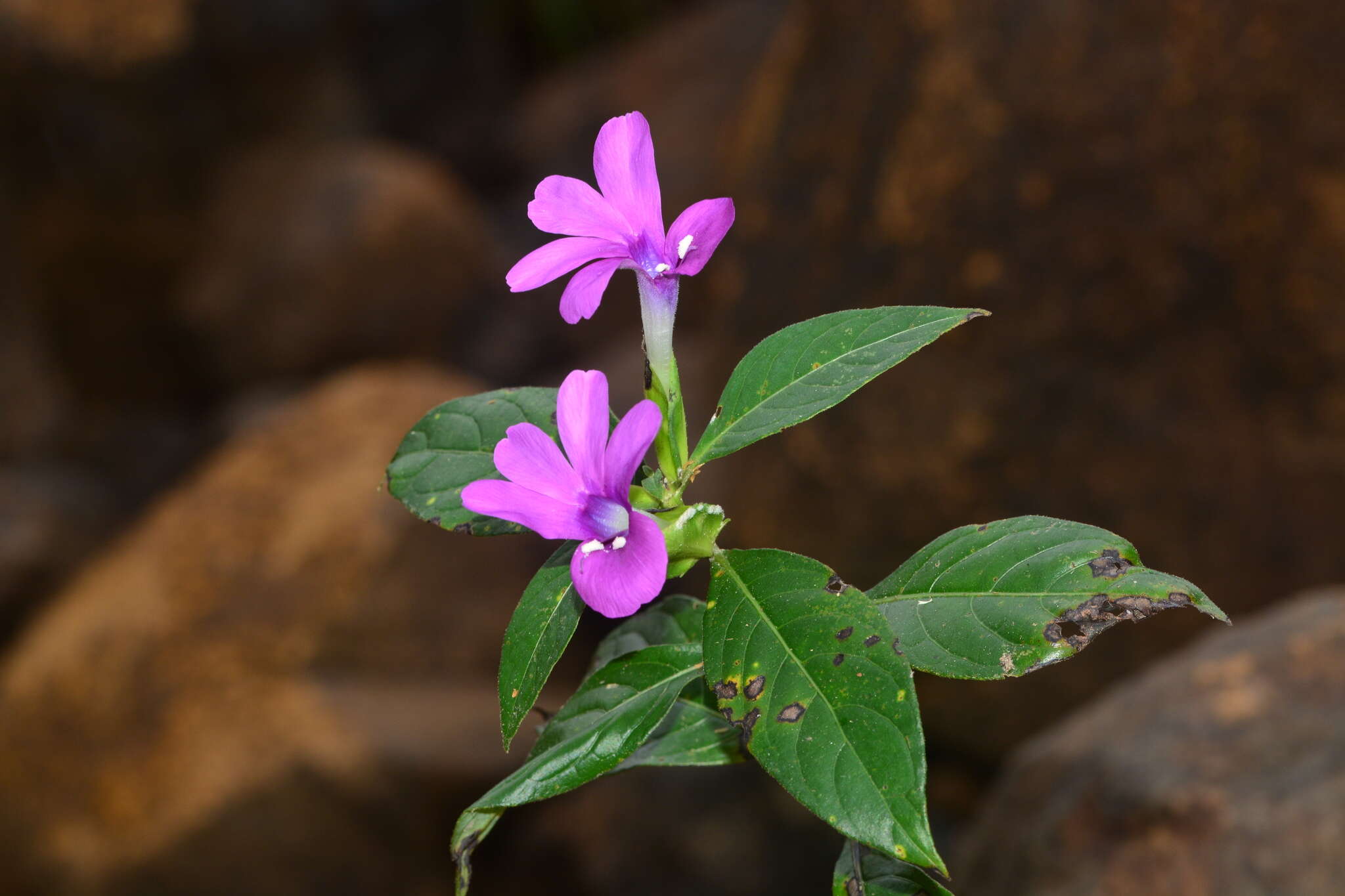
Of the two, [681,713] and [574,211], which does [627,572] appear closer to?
[574,211]

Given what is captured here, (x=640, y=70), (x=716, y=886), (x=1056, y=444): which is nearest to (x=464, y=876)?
(x=1056, y=444)

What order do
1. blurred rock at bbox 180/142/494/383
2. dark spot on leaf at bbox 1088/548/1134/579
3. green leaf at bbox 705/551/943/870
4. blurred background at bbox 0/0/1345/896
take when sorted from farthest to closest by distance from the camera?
blurred rock at bbox 180/142/494/383
blurred background at bbox 0/0/1345/896
dark spot on leaf at bbox 1088/548/1134/579
green leaf at bbox 705/551/943/870

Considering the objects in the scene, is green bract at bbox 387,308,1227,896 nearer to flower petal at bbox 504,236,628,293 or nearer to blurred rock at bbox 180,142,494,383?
flower petal at bbox 504,236,628,293

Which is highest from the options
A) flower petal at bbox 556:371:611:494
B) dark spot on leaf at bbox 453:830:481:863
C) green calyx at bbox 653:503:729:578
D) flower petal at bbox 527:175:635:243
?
flower petal at bbox 527:175:635:243

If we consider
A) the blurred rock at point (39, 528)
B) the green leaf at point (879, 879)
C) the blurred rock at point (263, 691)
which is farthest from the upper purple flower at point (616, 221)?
the blurred rock at point (39, 528)

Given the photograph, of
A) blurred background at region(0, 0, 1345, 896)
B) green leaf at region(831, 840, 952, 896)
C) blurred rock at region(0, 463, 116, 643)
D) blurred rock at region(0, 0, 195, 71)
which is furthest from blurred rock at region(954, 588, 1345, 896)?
blurred rock at region(0, 0, 195, 71)
